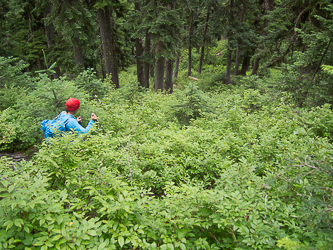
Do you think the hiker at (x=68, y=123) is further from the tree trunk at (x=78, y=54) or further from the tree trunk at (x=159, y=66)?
the tree trunk at (x=78, y=54)

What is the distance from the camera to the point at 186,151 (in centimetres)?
414

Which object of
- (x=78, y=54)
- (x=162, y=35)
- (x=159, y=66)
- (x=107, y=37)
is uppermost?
(x=162, y=35)

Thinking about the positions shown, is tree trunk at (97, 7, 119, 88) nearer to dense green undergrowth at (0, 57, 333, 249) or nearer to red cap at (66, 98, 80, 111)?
dense green undergrowth at (0, 57, 333, 249)

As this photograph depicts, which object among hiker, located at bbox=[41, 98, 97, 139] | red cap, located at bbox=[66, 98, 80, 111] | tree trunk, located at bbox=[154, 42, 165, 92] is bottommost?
tree trunk, located at bbox=[154, 42, 165, 92]

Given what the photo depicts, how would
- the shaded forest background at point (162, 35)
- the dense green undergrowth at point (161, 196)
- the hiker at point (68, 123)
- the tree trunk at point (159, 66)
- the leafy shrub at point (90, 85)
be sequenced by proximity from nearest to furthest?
the dense green undergrowth at point (161, 196) < the hiker at point (68, 123) < the shaded forest background at point (162, 35) < the leafy shrub at point (90, 85) < the tree trunk at point (159, 66)

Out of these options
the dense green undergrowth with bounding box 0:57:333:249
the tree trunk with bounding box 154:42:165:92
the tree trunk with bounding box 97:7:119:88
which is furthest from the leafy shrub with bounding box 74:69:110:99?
the tree trunk with bounding box 154:42:165:92

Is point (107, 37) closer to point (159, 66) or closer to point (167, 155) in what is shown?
point (159, 66)

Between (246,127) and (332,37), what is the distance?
4.42 meters

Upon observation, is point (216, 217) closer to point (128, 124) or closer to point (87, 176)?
point (87, 176)

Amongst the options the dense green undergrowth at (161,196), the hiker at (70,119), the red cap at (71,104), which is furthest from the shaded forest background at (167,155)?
the red cap at (71,104)

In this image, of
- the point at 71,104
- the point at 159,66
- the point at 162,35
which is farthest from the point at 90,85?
the point at 159,66

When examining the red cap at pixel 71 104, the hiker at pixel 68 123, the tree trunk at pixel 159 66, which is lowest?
the tree trunk at pixel 159 66

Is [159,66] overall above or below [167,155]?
below

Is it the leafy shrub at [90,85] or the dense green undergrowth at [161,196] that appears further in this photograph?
the leafy shrub at [90,85]
